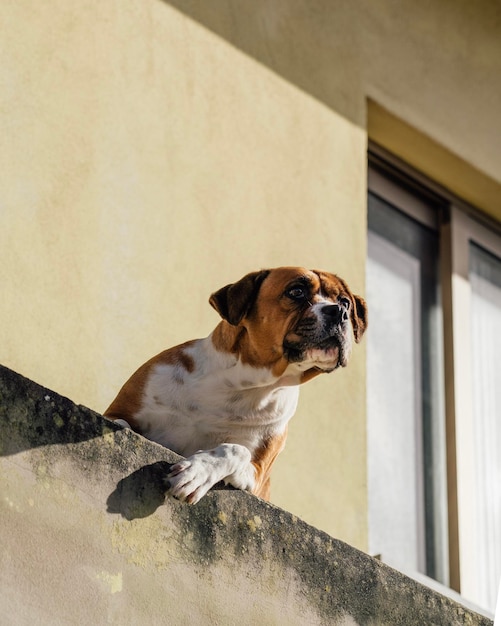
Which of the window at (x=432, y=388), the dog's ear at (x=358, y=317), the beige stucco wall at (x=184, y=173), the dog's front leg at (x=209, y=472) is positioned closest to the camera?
the dog's front leg at (x=209, y=472)

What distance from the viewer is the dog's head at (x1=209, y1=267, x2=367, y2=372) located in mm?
4258

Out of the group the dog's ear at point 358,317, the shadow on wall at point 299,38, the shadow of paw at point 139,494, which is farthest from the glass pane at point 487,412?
the shadow of paw at point 139,494

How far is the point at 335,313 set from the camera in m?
4.28

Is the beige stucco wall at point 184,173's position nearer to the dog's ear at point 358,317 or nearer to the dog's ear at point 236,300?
the dog's ear at point 236,300

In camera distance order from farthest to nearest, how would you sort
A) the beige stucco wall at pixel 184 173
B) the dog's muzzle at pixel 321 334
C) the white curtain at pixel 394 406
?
the white curtain at pixel 394 406, the beige stucco wall at pixel 184 173, the dog's muzzle at pixel 321 334

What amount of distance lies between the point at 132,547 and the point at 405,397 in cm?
438

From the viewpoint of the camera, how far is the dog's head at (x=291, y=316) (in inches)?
168

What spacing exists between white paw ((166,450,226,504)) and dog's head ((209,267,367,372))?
874mm

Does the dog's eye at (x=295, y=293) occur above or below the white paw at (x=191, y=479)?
above

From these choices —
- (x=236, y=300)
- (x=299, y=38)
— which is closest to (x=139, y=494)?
(x=236, y=300)

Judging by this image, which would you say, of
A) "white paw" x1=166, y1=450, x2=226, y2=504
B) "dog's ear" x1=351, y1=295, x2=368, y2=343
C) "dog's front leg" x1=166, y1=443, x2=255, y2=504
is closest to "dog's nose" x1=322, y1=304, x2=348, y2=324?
"dog's ear" x1=351, y1=295, x2=368, y2=343

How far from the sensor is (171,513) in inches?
129

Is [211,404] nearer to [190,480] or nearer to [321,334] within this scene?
[321,334]

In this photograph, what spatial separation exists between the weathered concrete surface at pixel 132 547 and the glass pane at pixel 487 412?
379 cm
